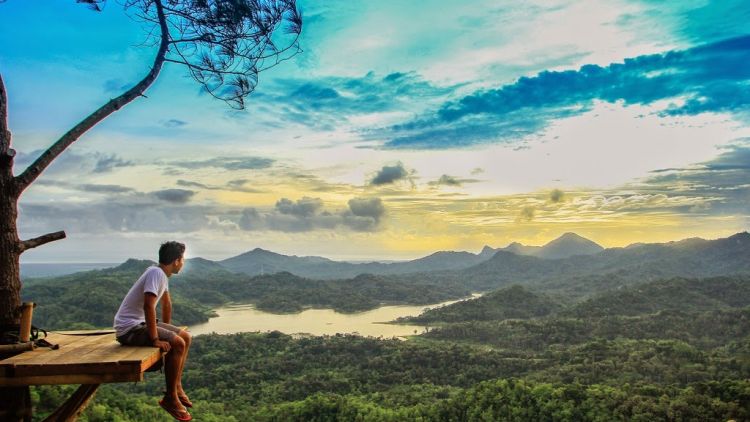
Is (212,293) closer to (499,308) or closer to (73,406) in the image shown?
(499,308)

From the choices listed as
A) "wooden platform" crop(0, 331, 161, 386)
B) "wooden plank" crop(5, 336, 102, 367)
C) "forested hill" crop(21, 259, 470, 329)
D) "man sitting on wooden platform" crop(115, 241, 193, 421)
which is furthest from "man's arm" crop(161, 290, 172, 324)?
"forested hill" crop(21, 259, 470, 329)

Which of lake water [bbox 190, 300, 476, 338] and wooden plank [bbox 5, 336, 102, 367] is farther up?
wooden plank [bbox 5, 336, 102, 367]

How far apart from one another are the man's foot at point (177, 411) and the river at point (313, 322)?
196 ft

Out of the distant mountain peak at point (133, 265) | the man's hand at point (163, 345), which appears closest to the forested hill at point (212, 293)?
the distant mountain peak at point (133, 265)

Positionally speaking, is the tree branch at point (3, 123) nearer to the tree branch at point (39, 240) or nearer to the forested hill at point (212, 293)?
the tree branch at point (39, 240)

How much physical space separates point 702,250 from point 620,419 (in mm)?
124977

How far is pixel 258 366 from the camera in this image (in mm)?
41969

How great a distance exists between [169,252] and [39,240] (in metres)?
1.01

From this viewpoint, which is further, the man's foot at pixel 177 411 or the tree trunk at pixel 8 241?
the man's foot at pixel 177 411

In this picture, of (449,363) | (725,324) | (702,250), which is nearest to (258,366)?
(449,363)

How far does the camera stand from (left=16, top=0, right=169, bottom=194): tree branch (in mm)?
4095

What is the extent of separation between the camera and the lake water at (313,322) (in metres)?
66.8

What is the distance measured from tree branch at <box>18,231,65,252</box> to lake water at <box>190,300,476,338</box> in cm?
6065

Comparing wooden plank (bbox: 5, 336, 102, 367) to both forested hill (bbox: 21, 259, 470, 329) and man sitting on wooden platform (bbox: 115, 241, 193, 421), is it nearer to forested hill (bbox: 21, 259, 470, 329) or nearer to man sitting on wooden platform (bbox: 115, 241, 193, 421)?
man sitting on wooden platform (bbox: 115, 241, 193, 421)
